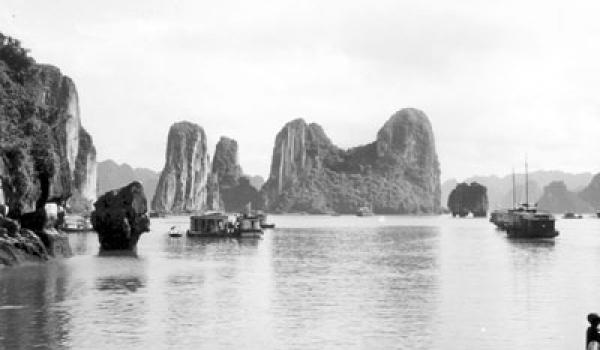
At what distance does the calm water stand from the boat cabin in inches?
1927

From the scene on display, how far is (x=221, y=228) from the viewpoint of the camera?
127750 millimetres

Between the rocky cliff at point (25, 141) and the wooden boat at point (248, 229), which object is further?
the wooden boat at point (248, 229)

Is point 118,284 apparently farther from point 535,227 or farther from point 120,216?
point 535,227

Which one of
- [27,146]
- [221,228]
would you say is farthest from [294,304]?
Answer: [221,228]

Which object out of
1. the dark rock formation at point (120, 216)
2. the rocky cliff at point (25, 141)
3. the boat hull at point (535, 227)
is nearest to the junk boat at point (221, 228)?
the dark rock formation at point (120, 216)

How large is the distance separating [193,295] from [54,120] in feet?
132

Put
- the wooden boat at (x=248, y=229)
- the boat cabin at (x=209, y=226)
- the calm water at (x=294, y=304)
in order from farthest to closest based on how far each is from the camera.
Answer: the boat cabin at (x=209, y=226)
the wooden boat at (x=248, y=229)
the calm water at (x=294, y=304)

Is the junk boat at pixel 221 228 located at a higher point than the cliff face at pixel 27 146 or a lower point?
lower

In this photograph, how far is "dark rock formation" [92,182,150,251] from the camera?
268ft

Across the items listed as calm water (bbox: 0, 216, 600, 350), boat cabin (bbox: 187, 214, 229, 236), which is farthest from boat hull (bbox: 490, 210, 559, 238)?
Answer: calm water (bbox: 0, 216, 600, 350)

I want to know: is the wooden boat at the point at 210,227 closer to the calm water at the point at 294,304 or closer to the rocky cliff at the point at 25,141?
the rocky cliff at the point at 25,141

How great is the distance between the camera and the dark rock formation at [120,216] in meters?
81.8

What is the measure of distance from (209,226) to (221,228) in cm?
205

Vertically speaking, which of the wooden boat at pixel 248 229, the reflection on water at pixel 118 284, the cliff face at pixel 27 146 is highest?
the cliff face at pixel 27 146
